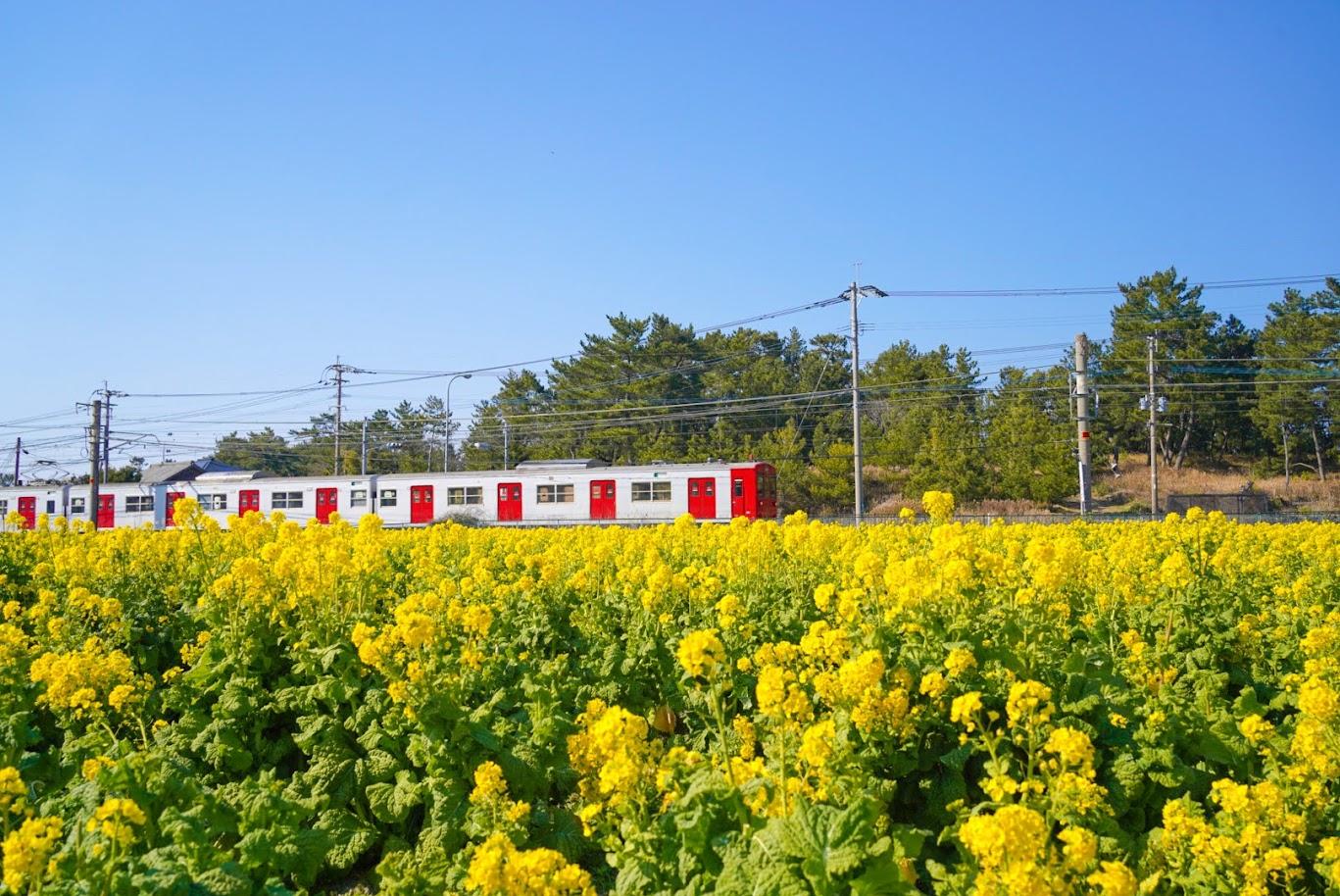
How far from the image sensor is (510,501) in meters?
28.7

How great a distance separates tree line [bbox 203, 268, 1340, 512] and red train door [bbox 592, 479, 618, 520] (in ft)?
46.3

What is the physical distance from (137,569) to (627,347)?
4176cm

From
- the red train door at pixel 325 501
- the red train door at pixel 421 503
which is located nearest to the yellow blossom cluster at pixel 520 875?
the red train door at pixel 421 503

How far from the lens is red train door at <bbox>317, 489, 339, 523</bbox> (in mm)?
30234

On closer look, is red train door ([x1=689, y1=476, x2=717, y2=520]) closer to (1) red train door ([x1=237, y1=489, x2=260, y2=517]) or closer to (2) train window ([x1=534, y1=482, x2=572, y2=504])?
(2) train window ([x1=534, y1=482, x2=572, y2=504])

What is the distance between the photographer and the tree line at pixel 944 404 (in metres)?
43.3

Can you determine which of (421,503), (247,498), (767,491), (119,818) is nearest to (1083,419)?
(767,491)

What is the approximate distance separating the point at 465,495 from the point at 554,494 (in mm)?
3075

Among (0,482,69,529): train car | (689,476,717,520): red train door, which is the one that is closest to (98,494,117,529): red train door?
(0,482,69,529): train car

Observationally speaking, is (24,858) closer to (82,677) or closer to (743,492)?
(82,677)

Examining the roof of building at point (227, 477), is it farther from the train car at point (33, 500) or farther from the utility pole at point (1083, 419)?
the utility pole at point (1083, 419)

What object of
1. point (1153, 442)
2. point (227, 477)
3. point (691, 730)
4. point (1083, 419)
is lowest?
point (691, 730)

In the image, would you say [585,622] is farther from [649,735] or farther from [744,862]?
[744,862]

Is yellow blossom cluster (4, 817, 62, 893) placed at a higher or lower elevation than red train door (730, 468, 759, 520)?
lower
